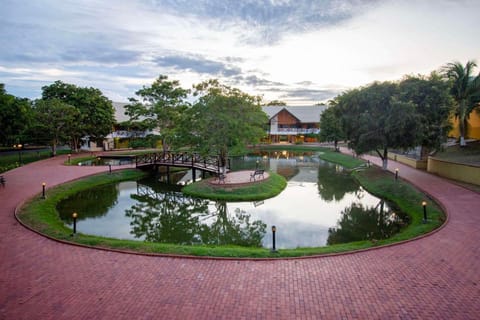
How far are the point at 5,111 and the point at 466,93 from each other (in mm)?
45759

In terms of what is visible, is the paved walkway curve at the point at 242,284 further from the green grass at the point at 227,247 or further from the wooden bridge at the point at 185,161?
the wooden bridge at the point at 185,161

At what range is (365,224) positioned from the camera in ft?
46.5

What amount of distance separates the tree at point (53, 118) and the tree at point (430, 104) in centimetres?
3581

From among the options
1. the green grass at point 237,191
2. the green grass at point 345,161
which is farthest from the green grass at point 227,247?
the green grass at point 237,191

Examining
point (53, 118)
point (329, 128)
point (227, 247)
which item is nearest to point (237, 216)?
point (227, 247)

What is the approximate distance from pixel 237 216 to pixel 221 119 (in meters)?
8.28

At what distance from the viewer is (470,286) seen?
712 centimetres

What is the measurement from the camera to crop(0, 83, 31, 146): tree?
28938 mm

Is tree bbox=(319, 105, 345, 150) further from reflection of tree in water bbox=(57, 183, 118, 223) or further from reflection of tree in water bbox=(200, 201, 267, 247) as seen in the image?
reflection of tree in water bbox=(57, 183, 118, 223)

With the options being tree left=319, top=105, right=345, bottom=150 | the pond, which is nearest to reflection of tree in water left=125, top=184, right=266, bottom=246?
the pond

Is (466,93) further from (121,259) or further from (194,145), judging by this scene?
(121,259)

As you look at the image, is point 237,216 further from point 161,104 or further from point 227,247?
point 161,104

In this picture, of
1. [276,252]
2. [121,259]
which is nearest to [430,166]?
[276,252]

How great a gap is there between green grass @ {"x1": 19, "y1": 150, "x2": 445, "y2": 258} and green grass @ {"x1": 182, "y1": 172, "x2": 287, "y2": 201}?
7.16m
